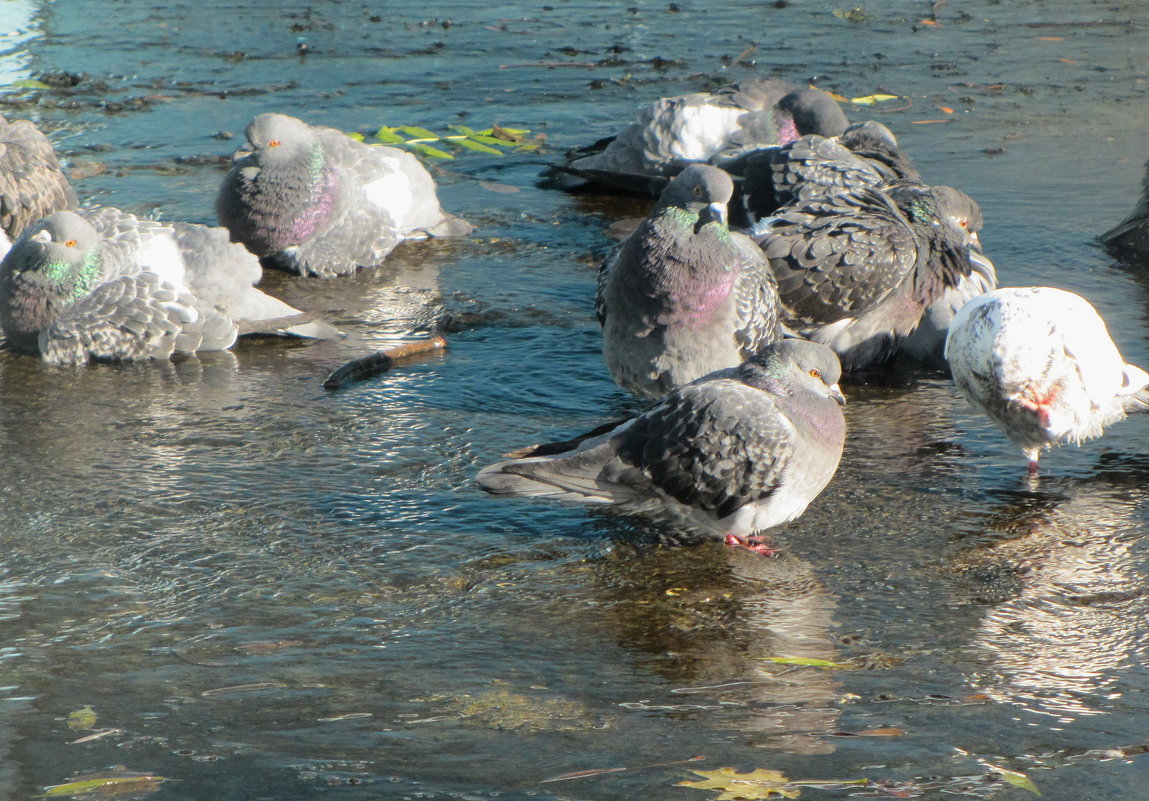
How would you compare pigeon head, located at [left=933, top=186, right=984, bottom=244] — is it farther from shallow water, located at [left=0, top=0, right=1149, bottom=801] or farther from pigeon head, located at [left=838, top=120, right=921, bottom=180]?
pigeon head, located at [left=838, top=120, right=921, bottom=180]

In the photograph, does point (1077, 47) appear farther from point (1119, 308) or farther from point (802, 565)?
point (802, 565)

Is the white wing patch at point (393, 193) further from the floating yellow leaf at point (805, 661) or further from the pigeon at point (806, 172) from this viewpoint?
the floating yellow leaf at point (805, 661)

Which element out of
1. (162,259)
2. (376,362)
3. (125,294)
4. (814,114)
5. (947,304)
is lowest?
(376,362)

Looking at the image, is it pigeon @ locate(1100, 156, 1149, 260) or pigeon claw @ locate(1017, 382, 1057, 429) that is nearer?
pigeon claw @ locate(1017, 382, 1057, 429)

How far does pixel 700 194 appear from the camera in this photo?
540 centimetres

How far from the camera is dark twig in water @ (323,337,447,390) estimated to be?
568 centimetres

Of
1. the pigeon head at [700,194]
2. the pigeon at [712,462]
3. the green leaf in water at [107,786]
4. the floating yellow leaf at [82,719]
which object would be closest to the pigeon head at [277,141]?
the pigeon head at [700,194]

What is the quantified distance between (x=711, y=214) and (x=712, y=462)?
4.88 ft

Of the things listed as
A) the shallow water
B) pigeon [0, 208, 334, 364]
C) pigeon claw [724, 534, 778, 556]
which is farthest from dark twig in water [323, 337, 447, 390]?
pigeon claw [724, 534, 778, 556]

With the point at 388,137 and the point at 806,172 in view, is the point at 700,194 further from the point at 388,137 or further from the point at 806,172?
the point at 388,137

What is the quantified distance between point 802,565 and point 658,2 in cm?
1123

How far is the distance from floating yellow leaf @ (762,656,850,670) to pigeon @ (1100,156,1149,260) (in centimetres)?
468

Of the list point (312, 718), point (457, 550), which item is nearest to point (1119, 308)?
point (457, 550)

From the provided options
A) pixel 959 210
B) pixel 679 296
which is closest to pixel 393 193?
pixel 679 296
